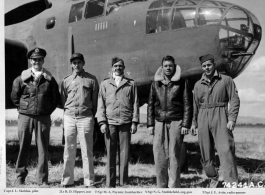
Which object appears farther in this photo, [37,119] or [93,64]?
[93,64]

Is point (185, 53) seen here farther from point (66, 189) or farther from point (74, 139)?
point (66, 189)

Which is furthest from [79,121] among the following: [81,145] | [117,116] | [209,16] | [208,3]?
[208,3]

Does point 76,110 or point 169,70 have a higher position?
point 169,70

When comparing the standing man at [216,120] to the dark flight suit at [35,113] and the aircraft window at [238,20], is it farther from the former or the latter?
the dark flight suit at [35,113]

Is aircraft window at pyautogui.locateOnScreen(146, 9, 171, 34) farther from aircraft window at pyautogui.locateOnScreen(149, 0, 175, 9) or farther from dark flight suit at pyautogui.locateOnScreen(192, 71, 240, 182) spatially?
dark flight suit at pyautogui.locateOnScreen(192, 71, 240, 182)

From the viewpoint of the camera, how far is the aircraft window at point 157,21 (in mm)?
5953

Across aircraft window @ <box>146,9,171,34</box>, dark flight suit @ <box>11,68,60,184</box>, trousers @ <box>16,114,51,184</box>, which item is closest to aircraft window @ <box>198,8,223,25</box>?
aircraft window @ <box>146,9,171,34</box>

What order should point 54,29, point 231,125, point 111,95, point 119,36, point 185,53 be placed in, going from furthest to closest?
point 54,29 → point 119,36 → point 185,53 → point 111,95 → point 231,125

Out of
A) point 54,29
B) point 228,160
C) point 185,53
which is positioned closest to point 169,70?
point 185,53

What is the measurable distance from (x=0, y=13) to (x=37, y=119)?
236 centimetres

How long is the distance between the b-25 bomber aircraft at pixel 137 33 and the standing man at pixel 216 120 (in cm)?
79

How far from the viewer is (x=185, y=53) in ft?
18.9

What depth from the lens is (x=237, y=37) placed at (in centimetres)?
552

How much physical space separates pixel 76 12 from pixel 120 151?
3.62m
